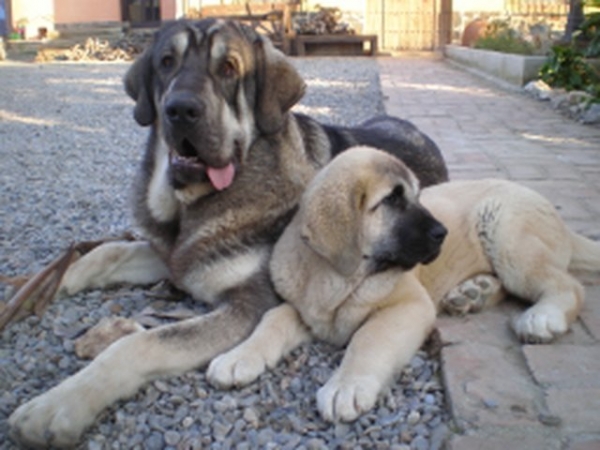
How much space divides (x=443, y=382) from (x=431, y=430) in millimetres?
256

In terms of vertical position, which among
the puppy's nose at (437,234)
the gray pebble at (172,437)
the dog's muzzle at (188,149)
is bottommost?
the gray pebble at (172,437)

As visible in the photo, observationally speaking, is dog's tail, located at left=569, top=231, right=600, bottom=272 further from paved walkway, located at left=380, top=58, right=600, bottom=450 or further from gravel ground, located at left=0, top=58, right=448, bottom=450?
gravel ground, located at left=0, top=58, right=448, bottom=450

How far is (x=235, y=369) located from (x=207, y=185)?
0.95 metres

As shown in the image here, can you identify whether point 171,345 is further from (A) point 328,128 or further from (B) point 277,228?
(A) point 328,128

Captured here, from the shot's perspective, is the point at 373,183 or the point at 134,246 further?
the point at 134,246

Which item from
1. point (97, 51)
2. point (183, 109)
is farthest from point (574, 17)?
point (97, 51)

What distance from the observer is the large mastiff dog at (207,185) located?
110 inches

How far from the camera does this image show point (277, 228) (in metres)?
3.22

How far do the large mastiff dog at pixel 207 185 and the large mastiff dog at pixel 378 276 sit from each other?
16 cm

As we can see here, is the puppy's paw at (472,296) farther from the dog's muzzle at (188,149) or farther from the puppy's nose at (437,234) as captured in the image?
the dog's muzzle at (188,149)

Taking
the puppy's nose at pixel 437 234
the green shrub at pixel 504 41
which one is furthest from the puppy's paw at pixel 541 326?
the green shrub at pixel 504 41

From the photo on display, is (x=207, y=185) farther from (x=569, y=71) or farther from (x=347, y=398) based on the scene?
(x=569, y=71)

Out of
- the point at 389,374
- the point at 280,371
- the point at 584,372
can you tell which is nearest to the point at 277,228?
the point at 280,371

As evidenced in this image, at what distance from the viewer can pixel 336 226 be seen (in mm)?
2697
